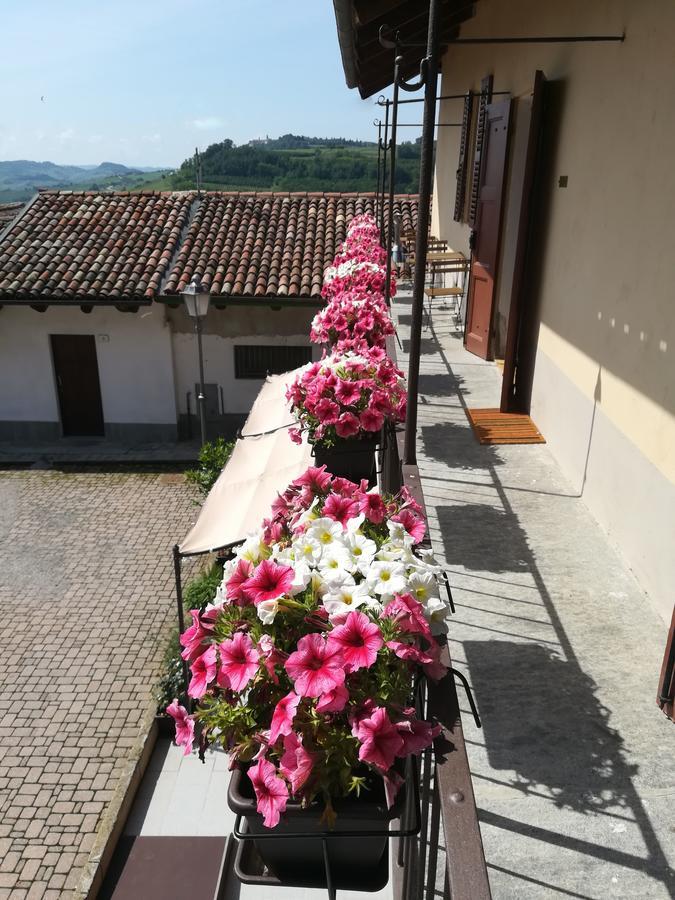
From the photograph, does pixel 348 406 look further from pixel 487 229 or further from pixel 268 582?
pixel 487 229

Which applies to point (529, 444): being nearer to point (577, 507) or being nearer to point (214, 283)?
point (577, 507)

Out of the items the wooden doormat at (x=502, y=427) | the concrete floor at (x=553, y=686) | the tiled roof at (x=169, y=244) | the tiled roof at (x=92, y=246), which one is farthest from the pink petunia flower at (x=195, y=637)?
the tiled roof at (x=92, y=246)

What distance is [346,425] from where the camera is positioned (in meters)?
4.28

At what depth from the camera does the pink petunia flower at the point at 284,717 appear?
1.63 m

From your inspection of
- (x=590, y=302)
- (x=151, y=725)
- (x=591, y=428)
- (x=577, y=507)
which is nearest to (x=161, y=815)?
(x=151, y=725)

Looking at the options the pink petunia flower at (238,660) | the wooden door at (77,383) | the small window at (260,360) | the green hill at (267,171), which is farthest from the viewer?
the green hill at (267,171)

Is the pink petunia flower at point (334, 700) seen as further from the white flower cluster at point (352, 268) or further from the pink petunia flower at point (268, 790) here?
the white flower cluster at point (352, 268)

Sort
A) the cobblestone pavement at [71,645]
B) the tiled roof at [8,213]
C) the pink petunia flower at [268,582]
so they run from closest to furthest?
the pink petunia flower at [268,582] < the cobblestone pavement at [71,645] < the tiled roof at [8,213]

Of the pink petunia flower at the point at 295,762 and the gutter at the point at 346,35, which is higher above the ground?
the gutter at the point at 346,35

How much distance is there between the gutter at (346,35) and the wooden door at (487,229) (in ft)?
6.15

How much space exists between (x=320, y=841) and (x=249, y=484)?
565cm

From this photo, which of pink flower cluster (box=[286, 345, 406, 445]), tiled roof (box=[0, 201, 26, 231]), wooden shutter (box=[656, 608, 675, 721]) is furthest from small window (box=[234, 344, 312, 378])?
wooden shutter (box=[656, 608, 675, 721])

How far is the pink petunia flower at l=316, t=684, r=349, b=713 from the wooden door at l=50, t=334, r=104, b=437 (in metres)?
16.0

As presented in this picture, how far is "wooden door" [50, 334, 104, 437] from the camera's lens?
1645cm
